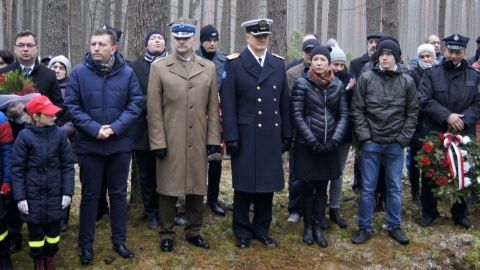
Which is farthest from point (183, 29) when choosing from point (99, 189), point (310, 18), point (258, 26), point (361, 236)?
point (310, 18)

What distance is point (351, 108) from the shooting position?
647cm

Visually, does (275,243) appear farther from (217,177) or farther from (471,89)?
(471,89)

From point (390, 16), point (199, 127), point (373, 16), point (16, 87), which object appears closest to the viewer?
point (16, 87)

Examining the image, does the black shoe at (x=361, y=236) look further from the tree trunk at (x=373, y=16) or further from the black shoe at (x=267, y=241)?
the tree trunk at (x=373, y=16)

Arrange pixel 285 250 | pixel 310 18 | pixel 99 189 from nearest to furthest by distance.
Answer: pixel 99 189
pixel 285 250
pixel 310 18

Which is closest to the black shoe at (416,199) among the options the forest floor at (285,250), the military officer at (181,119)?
the forest floor at (285,250)

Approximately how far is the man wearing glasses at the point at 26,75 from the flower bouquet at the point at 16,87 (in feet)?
0.85

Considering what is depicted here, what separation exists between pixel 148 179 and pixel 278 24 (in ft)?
17.3

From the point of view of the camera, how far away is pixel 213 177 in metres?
7.09

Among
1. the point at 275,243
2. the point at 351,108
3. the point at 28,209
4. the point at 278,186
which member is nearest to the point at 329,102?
the point at 351,108

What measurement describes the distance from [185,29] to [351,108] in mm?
2361

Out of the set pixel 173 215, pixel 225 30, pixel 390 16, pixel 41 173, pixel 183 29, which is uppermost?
pixel 225 30

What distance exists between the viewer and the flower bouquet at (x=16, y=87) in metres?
5.43

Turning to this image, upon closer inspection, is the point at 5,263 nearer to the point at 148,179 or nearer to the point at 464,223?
the point at 148,179
